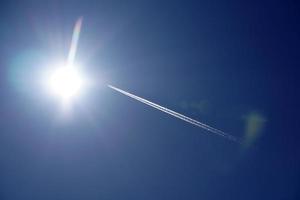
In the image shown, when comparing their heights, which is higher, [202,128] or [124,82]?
[124,82]

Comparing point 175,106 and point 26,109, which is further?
point 175,106

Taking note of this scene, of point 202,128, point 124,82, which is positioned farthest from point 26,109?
point 202,128

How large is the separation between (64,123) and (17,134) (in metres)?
0.54

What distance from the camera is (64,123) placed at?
4746 mm

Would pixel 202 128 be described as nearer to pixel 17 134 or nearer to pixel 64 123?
pixel 64 123

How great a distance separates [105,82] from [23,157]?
1.29 metres

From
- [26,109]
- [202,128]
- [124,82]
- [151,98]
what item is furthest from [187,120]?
[26,109]

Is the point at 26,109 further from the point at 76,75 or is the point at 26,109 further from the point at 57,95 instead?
the point at 76,75

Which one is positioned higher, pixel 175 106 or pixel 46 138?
pixel 175 106

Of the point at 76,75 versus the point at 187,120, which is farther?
the point at 187,120

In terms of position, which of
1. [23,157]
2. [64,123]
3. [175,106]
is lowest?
[23,157]

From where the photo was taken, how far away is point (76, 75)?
4727mm

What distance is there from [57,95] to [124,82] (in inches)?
32.0

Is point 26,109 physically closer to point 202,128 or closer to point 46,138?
point 46,138
